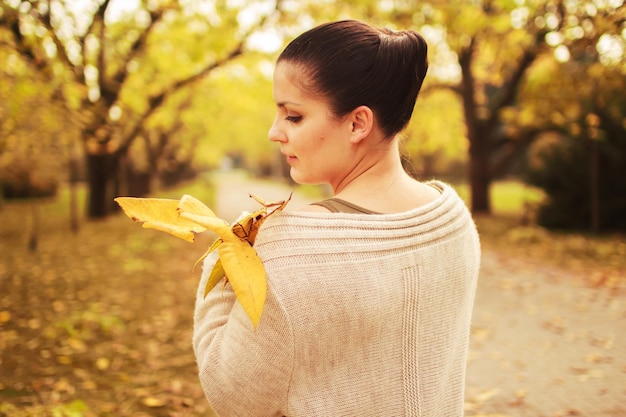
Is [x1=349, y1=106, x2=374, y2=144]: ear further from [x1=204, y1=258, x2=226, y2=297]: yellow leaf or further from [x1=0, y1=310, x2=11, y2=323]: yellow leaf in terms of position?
[x1=0, y1=310, x2=11, y2=323]: yellow leaf

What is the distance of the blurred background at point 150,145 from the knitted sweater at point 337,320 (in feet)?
1.83

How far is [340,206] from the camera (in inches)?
46.8

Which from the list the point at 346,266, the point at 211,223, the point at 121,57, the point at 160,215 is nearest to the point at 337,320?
the point at 346,266

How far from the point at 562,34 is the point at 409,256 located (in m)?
8.59

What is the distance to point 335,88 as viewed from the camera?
117 centimetres

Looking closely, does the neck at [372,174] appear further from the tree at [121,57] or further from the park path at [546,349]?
the tree at [121,57]

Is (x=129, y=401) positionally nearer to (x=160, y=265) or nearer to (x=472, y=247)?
(x=472, y=247)

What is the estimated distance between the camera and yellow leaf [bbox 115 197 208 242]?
42.7 inches

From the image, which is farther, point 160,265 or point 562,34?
point 160,265

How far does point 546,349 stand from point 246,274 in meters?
Answer: 5.07

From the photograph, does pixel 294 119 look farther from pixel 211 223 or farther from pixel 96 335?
pixel 96 335

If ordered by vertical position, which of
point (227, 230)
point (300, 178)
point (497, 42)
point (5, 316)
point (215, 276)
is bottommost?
point (5, 316)

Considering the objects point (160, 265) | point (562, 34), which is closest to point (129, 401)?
point (160, 265)

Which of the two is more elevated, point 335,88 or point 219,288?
point 335,88
